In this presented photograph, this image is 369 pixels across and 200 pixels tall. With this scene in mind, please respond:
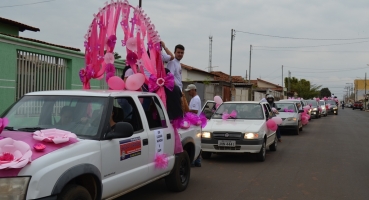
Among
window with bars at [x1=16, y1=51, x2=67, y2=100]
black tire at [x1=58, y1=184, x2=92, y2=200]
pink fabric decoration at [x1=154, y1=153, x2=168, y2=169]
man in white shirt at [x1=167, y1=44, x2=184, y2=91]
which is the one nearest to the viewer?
black tire at [x1=58, y1=184, x2=92, y2=200]

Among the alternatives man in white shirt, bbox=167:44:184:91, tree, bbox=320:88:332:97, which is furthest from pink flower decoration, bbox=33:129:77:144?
tree, bbox=320:88:332:97

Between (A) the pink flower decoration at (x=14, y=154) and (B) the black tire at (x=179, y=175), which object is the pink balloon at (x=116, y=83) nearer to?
(B) the black tire at (x=179, y=175)

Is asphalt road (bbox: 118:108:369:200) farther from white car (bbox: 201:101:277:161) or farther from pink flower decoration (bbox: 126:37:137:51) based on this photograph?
pink flower decoration (bbox: 126:37:137:51)

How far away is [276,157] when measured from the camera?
11453mm

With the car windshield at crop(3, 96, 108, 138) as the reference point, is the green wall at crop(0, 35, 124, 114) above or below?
above

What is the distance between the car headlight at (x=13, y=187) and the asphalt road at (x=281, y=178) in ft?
9.90

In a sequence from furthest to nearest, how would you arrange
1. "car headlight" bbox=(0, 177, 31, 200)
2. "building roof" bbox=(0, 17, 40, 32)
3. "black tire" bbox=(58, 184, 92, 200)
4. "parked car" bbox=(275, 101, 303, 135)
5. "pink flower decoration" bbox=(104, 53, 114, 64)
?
1. "building roof" bbox=(0, 17, 40, 32)
2. "parked car" bbox=(275, 101, 303, 135)
3. "pink flower decoration" bbox=(104, 53, 114, 64)
4. "black tire" bbox=(58, 184, 92, 200)
5. "car headlight" bbox=(0, 177, 31, 200)

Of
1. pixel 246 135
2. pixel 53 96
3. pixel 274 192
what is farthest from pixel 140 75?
pixel 246 135

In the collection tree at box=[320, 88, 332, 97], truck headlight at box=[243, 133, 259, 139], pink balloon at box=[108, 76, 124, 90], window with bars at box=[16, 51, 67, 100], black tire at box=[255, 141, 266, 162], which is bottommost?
black tire at box=[255, 141, 266, 162]

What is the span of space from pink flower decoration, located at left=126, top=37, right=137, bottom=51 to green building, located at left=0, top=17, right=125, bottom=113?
182 inches

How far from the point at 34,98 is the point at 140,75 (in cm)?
166

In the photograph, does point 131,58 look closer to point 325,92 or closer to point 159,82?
point 159,82

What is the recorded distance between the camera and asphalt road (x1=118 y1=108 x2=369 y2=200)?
7.00m

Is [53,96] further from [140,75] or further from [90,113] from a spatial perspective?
[140,75]
